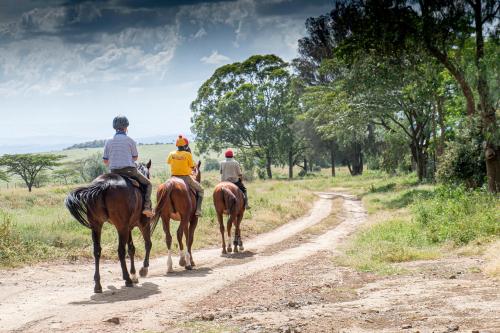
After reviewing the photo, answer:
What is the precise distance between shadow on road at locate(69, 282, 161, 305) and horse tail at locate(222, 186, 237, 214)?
20.6ft

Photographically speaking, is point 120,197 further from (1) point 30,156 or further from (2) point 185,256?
(1) point 30,156

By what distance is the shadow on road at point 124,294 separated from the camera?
9.59 m

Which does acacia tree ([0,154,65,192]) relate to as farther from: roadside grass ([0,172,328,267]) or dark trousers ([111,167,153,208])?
dark trousers ([111,167,153,208])

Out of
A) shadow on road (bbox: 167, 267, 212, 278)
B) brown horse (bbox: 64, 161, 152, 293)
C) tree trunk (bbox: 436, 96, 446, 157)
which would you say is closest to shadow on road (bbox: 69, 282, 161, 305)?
brown horse (bbox: 64, 161, 152, 293)

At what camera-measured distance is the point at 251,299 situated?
9398mm

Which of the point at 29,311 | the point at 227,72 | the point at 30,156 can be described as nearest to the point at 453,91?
the point at 29,311

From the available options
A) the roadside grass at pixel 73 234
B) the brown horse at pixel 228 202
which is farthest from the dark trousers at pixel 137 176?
the brown horse at pixel 228 202

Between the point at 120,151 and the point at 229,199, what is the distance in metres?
6.18

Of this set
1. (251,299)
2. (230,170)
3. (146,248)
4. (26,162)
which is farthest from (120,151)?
(26,162)

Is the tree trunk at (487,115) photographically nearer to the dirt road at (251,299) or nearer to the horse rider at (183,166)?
the dirt road at (251,299)

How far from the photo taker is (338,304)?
27.4 feet

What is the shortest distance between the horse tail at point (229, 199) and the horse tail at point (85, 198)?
6679mm

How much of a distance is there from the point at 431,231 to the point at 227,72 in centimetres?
5015

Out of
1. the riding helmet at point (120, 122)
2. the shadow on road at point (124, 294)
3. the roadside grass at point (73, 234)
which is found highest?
the riding helmet at point (120, 122)
